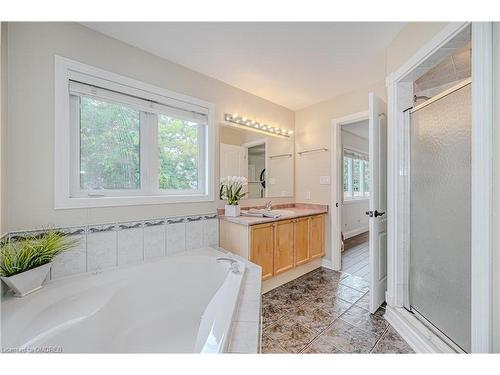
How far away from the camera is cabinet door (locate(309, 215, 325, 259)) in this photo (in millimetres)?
2590

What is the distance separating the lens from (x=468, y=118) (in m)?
1.16

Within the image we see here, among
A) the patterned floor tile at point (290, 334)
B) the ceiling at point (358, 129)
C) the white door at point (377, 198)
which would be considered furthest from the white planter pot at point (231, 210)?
the ceiling at point (358, 129)

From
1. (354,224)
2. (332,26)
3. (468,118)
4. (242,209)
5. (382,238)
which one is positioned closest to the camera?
(468,118)

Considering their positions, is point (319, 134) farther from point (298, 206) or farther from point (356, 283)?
point (356, 283)

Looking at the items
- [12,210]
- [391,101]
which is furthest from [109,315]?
[391,101]

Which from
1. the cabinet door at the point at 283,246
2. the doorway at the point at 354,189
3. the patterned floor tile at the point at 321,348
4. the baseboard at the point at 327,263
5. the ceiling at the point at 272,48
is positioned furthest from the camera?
the doorway at the point at 354,189

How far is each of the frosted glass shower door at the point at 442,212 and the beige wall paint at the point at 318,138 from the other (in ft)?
3.66

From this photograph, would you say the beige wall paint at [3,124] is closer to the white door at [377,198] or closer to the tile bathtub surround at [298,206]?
the tile bathtub surround at [298,206]

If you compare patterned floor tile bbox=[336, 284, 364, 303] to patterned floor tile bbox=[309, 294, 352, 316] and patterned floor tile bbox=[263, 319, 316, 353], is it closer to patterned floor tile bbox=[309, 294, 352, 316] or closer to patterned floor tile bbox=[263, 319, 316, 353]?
patterned floor tile bbox=[309, 294, 352, 316]

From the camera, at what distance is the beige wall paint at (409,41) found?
49.6 inches

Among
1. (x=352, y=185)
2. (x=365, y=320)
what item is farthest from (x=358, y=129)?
(x=365, y=320)

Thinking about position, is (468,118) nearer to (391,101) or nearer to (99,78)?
(391,101)

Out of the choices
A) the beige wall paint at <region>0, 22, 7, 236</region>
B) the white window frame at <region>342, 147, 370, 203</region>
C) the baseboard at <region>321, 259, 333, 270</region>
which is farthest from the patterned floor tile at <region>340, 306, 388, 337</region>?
the white window frame at <region>342, 147, 370, 203</region>
